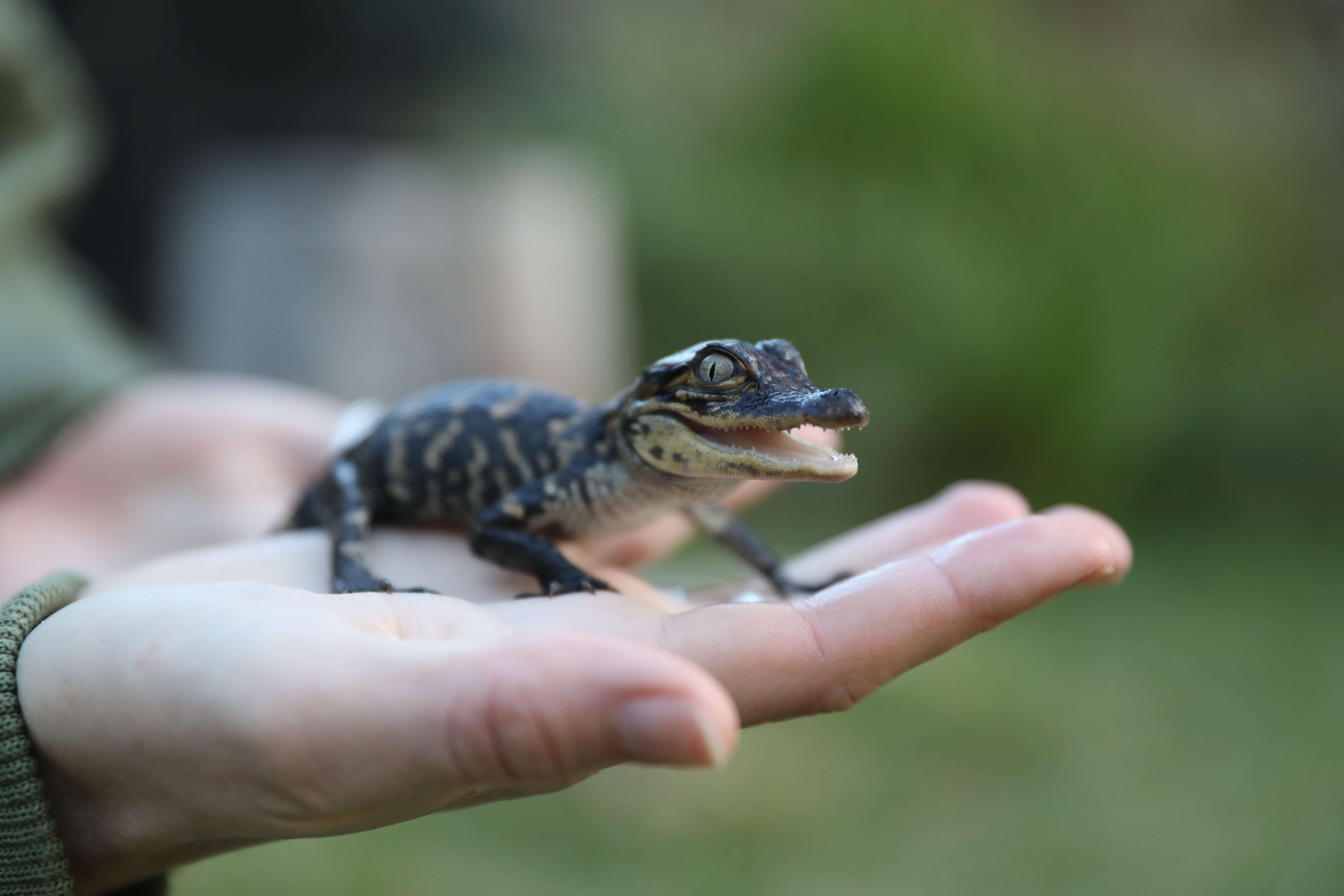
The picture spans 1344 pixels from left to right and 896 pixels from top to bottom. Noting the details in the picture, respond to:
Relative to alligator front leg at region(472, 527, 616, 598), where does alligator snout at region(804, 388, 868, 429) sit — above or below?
above

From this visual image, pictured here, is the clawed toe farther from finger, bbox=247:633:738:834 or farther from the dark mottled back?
finger, bbox=247:633:738:834

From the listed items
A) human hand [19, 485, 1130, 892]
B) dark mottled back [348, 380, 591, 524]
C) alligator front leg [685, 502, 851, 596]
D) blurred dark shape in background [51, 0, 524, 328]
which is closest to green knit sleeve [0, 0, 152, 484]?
dark mottled back [348, 380, 591, 524]

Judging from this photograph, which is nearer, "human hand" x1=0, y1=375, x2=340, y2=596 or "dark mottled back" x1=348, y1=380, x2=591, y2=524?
"dark mottled back" x1=348, y1=380, x2=591, y2=524

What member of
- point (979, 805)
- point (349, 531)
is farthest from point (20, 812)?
point (979, 805)

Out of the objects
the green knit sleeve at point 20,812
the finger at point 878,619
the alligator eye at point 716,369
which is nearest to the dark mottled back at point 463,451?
the alligator eye at point 716,369

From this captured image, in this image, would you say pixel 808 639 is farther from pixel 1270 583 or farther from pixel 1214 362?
pixel 1214 362

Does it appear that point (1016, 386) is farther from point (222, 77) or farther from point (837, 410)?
point (222, 77)

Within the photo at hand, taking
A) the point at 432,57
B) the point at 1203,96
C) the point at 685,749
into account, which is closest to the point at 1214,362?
the point at 1203,96

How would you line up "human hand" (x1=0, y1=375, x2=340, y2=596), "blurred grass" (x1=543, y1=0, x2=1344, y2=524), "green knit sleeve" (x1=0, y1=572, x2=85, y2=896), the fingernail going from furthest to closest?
1. "blurred grass" (x1=543, y1=0, x2=1344, y2=524)
2. "human hand" (x1=0, y1=375, x2=340, y2=596)
3. "green knit sleeve" (x1=0, y1=572, x2=85, y2=896)
4. the fingernail
